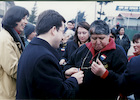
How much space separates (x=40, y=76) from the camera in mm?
1302

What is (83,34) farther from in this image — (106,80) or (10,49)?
(10,49)

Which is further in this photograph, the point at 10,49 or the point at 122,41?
the point at 122,41

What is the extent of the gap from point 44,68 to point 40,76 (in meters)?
0.08

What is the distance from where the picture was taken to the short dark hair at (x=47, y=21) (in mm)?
1470

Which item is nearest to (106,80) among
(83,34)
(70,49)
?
(83,34)

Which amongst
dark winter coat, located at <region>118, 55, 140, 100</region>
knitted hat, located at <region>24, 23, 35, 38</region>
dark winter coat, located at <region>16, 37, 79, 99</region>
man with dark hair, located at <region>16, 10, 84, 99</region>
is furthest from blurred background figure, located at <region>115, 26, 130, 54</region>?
dark winter coat, located at <region>16, 37, 79, 99</region>

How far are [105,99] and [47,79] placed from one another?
0.97 metres

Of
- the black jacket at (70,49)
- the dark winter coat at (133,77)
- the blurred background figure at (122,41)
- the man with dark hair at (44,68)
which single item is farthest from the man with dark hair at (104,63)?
the blurred background figure at (122,41)

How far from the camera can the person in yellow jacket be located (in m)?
1.94

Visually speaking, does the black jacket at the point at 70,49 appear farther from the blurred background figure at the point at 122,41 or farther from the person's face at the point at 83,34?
the blurred background figure at the point at 122,41

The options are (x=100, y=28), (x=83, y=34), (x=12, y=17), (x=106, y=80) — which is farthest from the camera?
(x=83, y=34)

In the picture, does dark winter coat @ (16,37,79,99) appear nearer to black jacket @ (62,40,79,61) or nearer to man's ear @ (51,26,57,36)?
man's ear @ (51,26,57,36)

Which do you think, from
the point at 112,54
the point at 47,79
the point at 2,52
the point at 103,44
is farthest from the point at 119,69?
the point at 2,52

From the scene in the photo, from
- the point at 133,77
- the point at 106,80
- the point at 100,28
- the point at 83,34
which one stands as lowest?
the point at 106,80
